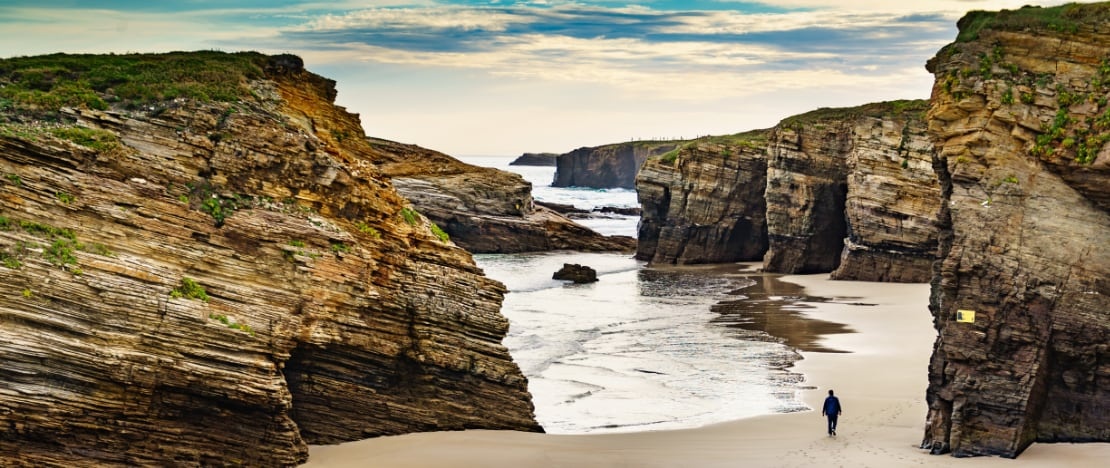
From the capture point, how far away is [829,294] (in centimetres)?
4672

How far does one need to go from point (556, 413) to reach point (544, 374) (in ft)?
15.2

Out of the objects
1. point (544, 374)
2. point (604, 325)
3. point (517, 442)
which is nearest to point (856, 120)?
point (604, 325)

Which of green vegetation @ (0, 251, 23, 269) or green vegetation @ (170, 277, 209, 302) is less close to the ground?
green vegetation @ (0, 251, 23, 269)

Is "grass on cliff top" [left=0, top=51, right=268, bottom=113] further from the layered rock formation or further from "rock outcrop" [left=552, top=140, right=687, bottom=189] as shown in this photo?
"rock outcrop" [left=552, top=140, right=687, bottom=189]

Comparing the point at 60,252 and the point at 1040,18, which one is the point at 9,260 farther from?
the point at 1040,18

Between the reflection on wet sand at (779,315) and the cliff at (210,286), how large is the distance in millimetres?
16267

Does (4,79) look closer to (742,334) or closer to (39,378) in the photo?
(39,378)

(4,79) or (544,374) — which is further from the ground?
(4,79)

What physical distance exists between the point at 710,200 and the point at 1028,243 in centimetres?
4211

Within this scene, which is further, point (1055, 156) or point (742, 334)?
point (742, 334)

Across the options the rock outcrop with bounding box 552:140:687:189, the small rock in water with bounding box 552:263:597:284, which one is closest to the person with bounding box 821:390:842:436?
the small rock in water with bounding box 552:263:597:284

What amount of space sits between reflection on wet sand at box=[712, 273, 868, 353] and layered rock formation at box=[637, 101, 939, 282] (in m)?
3.98

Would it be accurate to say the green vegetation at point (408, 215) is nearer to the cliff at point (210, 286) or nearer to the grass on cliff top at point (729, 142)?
the cliff at point (210, 286)

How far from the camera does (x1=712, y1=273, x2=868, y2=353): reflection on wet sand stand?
119ft
